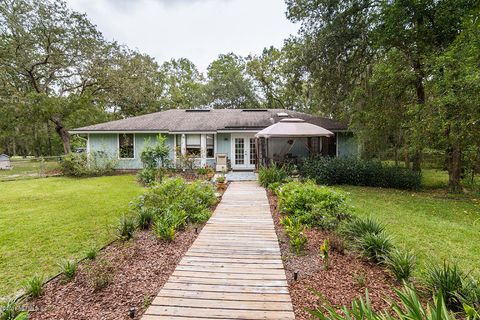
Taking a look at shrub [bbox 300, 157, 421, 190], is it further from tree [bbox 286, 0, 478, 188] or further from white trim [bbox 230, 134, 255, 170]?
white trim [bbox 230, 134, 255, 170]

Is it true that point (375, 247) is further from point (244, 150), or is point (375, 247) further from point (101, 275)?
point (244, 150)

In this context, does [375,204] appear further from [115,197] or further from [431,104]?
[115,197]

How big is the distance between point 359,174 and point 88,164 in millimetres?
14162

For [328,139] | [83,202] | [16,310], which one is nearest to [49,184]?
[83,202]

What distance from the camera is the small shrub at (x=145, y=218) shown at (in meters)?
5.08

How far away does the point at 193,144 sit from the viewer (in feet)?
47.1

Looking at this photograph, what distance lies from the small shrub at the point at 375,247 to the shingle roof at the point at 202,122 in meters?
10.7

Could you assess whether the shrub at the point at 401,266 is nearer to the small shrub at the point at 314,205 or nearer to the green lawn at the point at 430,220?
the green lawn at the point at 430,220

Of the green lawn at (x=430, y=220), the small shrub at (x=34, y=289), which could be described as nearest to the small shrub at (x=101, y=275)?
the small shrub at (x=34, y=289)

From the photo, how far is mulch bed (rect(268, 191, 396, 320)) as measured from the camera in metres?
2.74

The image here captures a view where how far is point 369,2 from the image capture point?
1018cm

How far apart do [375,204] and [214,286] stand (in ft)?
21.5

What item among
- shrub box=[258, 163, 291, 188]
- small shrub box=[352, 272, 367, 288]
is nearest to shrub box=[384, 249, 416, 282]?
small shrub box=[352, 272, 367, 288]

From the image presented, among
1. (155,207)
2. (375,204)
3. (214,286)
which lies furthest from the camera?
(375,204)
